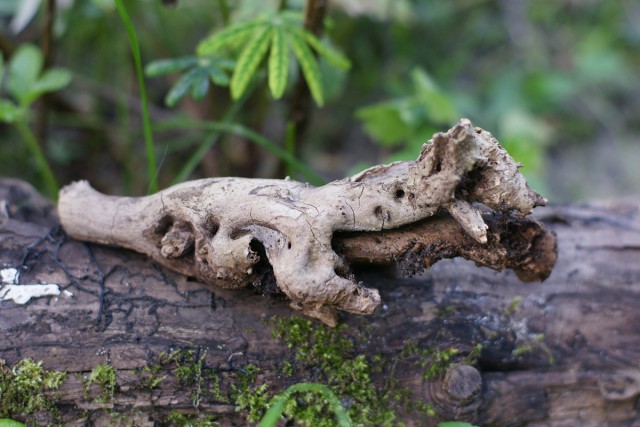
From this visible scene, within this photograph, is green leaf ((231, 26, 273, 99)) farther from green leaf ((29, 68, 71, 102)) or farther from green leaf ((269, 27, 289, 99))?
green leaf ((29, 68, 71, 102))

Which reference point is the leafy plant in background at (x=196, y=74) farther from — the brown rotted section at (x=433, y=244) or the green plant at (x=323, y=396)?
the green plant at (x=323, y=396)

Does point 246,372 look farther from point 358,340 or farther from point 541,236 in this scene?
point 541,236

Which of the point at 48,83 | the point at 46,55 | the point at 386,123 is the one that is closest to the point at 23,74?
the point at 48,83

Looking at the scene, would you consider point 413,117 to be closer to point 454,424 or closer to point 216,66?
point 216,66

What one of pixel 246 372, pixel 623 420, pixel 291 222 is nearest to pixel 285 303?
pixel 246 372

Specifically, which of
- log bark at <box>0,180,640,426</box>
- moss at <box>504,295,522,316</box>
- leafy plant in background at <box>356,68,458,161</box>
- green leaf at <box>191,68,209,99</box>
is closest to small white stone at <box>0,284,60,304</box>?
log bark at <box>0,180,640,426</box>
